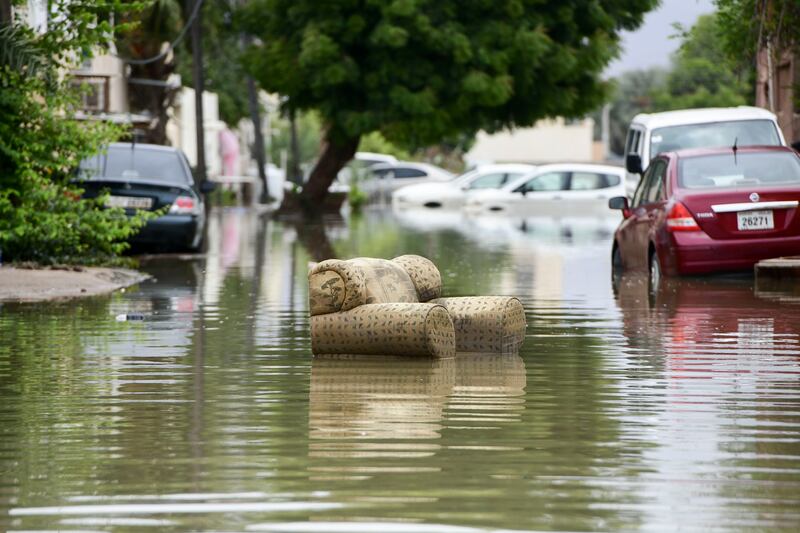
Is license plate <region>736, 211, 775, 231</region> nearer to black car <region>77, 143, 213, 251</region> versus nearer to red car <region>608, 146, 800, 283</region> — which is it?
red car <region>608, 146, 800, 283</region>

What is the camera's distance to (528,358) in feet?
39.9

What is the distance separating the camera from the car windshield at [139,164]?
25062mm

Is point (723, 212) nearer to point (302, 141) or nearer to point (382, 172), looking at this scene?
point (382, 172)

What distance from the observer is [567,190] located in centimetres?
4647

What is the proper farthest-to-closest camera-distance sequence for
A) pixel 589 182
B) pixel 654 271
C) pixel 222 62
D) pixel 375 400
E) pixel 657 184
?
pixel 222 62
pixel 589 182
pixel 657 184
pixel 654 271
pixel 375 400

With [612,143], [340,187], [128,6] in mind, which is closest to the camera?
[128,6]

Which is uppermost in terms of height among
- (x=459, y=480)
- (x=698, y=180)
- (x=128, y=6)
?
(x=128, y=6)

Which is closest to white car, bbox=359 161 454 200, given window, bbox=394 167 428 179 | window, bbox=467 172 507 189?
window, bbox=394 167 428 179

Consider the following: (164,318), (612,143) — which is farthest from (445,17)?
(612,143)

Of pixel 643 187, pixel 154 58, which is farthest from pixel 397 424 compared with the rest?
pixel 154 58

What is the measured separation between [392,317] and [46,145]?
9.99 meters

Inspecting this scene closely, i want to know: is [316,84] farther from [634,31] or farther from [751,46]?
[751,46]

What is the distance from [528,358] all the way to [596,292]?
271 inches

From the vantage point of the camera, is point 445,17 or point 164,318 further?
point 445,17
